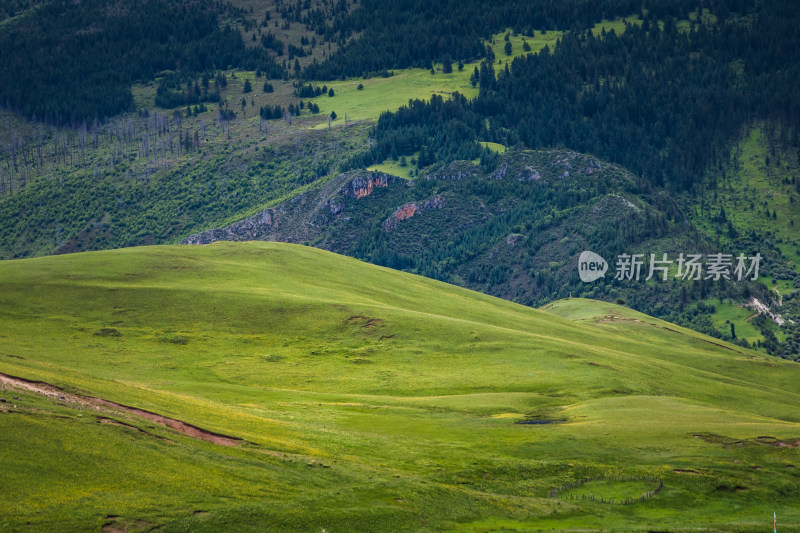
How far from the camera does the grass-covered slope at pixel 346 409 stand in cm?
4947

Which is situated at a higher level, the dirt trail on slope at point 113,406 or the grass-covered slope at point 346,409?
the dirt trail on slope at point 113,406

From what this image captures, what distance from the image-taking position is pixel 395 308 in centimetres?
13200

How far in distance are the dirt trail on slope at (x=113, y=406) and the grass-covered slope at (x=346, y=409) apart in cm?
88

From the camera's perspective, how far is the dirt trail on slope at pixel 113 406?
196 ft

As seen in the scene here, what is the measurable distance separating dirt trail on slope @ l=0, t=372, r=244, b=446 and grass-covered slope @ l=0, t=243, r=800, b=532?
0.88 m

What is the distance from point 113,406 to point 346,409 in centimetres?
2934

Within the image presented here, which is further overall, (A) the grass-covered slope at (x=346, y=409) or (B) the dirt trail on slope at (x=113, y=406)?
(B) the dirt trail on slope at (x=113, y=406)

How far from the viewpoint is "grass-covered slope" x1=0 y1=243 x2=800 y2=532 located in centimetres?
4947

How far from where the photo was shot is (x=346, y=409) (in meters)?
85.4

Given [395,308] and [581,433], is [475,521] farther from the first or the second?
[395,308]

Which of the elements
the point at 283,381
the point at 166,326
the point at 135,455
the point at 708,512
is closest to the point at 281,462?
the point at 135,455

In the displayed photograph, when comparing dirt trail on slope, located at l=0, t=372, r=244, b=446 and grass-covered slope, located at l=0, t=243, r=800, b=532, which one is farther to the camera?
dirt trail on slope, located at l=0, t=372, r=244, b=446

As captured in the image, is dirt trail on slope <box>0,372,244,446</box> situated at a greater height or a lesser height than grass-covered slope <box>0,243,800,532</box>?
greater

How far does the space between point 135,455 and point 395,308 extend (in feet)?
270
